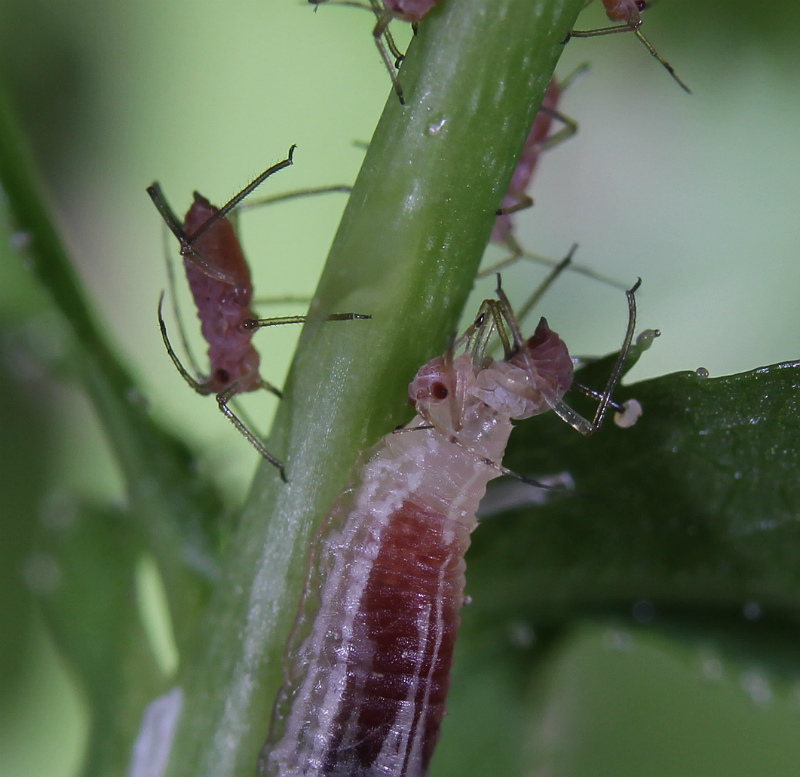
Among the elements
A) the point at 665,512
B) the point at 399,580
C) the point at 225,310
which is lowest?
the point at 665,512

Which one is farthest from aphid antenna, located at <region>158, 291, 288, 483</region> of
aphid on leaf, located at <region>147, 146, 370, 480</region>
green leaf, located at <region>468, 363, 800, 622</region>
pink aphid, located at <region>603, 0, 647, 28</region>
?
pink aphid, located at <region>603, 0, 647, 28</region>

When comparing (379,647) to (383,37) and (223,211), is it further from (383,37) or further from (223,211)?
(383,37)

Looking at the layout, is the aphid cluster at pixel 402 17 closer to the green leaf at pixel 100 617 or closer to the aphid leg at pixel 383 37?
the aphid leg at pixel 383 37

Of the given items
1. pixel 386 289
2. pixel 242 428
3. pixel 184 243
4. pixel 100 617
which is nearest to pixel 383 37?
pixel 184 243

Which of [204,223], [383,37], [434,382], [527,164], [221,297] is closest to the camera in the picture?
[434,382]

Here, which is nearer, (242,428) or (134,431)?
(134,431)

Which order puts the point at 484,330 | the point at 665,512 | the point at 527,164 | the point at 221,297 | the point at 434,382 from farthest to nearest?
1. the point at 527,164
2. the point at 221,297
3. the point at 665,512
4. the point at 484,330
5. the point at 434,382

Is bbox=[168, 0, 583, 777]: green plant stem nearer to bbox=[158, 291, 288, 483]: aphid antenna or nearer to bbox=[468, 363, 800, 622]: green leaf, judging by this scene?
bbox=[158, 291, 288, 483]: aphid antenna

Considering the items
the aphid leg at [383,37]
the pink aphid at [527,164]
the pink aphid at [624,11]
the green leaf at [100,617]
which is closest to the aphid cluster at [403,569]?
the aphid leg at [383,37]
